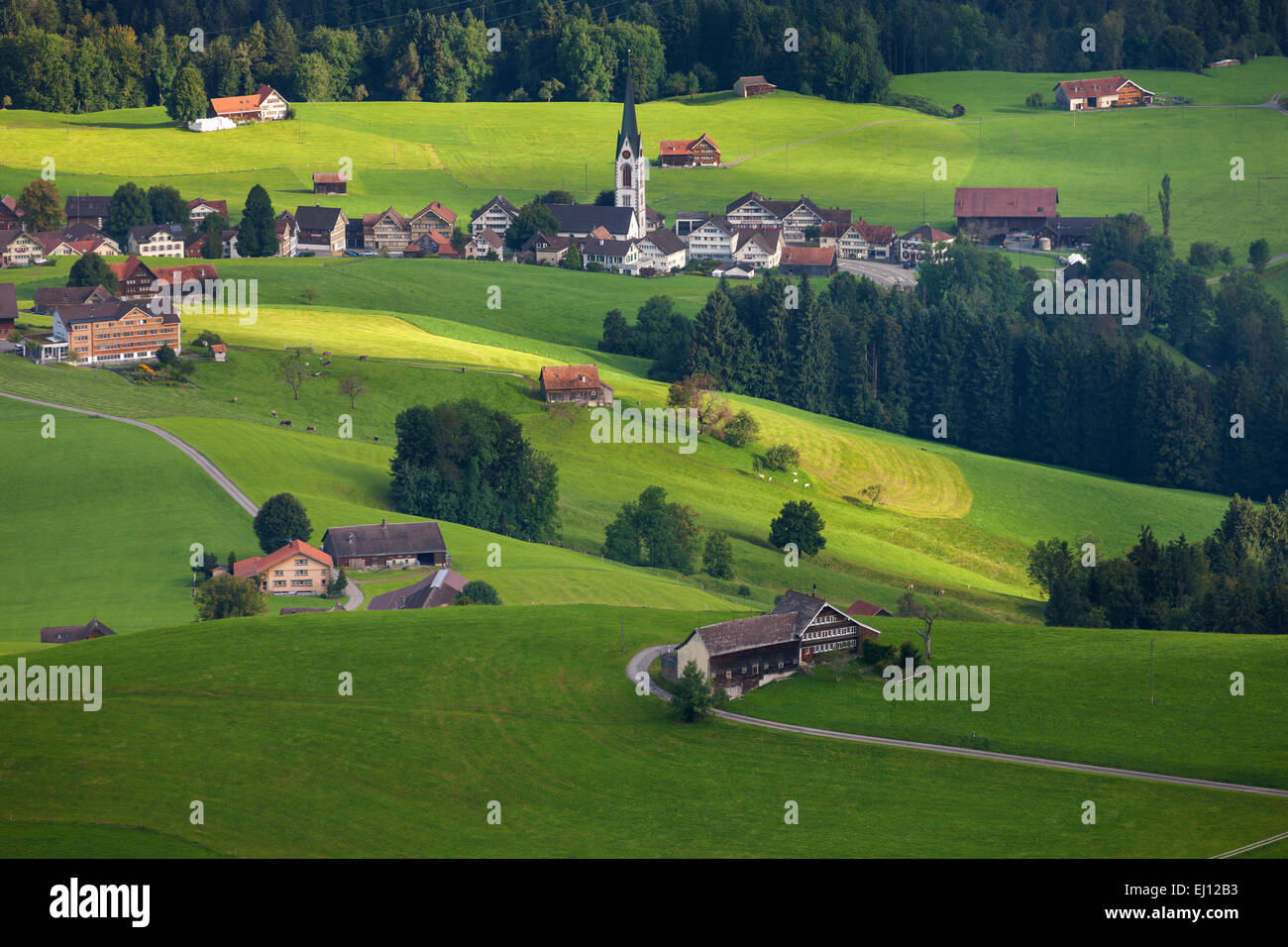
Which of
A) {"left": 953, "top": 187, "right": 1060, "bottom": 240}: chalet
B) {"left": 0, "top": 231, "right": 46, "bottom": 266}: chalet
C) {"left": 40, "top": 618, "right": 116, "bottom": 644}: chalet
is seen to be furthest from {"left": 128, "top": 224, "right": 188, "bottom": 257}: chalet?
{"left": 40, "top": 618, "right": 116, "bottom": 644}: chalet

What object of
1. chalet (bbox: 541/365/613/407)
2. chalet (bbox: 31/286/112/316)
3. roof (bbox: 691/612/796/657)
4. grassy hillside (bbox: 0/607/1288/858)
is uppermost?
chalet (bbox: 31/286/112/316)

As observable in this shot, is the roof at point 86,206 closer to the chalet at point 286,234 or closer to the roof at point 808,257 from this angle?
the chalet at point 286,234

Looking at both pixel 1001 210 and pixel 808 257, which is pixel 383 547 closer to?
pixel 808 257

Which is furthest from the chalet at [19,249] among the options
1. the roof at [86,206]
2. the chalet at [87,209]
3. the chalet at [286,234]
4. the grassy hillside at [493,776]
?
the grassy hillside at [493,776]

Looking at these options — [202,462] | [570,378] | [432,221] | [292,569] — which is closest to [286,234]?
[432,221]

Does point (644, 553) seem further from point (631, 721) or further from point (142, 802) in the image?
point (142, 802)

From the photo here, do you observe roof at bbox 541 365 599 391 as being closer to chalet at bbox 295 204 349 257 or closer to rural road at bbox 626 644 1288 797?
rural road at bbox 626 644 1288 797

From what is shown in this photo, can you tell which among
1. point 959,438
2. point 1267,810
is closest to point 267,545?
point 1267,810
